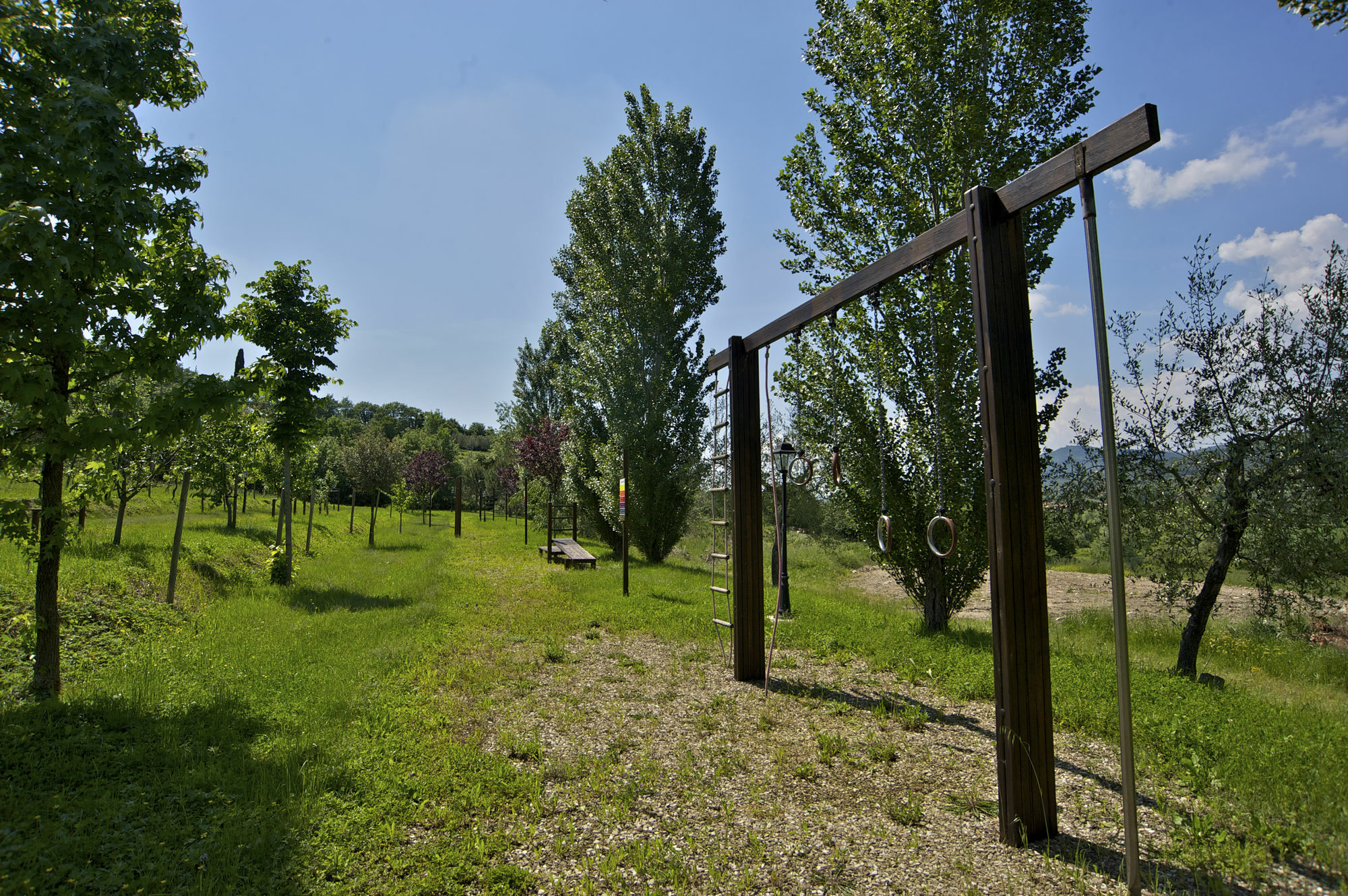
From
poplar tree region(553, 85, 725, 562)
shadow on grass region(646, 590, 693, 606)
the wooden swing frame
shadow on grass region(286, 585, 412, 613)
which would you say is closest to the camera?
the wooden swing frame

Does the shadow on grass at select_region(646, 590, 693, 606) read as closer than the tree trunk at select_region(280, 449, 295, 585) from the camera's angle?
No

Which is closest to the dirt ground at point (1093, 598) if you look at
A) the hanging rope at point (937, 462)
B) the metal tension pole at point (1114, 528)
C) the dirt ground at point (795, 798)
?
the hanging rope at point (937, 462)

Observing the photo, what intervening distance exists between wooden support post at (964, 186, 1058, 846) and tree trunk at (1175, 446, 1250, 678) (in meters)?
5.82

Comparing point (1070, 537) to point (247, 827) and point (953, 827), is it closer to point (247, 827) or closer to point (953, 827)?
point (953, 827)

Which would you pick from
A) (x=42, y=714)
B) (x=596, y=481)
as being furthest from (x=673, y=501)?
(x=42, y=714)

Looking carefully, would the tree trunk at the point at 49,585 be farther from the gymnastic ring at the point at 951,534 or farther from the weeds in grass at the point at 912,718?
the weeds in grass at the point at 912,718

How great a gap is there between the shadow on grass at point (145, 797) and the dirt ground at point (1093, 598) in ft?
35.0

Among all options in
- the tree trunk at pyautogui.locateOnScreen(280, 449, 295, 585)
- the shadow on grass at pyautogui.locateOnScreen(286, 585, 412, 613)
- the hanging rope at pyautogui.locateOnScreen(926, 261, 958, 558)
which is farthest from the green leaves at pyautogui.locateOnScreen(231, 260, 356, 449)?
the hanging rope at pyautogui.locateOnScreen(926, 261, 958, 558)

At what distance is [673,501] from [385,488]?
539 inches

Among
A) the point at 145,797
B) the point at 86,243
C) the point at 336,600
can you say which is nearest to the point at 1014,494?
the point at 145,797

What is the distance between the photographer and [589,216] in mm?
20375

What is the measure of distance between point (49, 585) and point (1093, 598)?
72.6 ft

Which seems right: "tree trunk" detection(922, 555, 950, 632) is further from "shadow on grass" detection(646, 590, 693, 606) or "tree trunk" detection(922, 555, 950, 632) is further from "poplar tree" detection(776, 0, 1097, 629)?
"shadow on grass" detection(646, 590, 693, 606)

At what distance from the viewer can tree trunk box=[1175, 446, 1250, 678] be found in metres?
7.82
